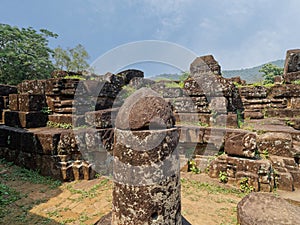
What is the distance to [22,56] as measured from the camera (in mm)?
17906

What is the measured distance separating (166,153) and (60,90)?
466 cm

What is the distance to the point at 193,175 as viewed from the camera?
441 cm

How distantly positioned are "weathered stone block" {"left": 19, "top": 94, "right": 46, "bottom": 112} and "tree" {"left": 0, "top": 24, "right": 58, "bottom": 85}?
1466 cm

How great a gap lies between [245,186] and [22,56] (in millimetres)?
20936

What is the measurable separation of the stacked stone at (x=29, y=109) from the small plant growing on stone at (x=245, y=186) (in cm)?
534

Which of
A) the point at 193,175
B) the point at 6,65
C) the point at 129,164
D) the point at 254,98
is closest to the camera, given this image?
the point at 129,164

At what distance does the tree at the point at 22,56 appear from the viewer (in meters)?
17.2

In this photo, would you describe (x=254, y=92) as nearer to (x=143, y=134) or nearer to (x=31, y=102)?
(x=143, y=134)

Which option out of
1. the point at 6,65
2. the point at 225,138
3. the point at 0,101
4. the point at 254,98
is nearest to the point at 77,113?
the point at 225,138

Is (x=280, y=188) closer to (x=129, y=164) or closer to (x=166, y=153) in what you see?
(x=166, y=153)

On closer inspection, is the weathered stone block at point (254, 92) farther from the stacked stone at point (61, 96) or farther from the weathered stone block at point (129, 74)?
the stacked stone at point (61, 96)

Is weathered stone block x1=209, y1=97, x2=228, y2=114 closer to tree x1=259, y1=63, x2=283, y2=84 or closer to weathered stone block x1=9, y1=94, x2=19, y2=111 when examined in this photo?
weathered stone block x1=9, y1=94, x2=19, y2=111

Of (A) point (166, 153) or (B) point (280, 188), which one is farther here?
(B) point (280, 188)

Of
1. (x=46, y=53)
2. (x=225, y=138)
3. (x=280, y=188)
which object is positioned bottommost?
(x=280, y=188)
